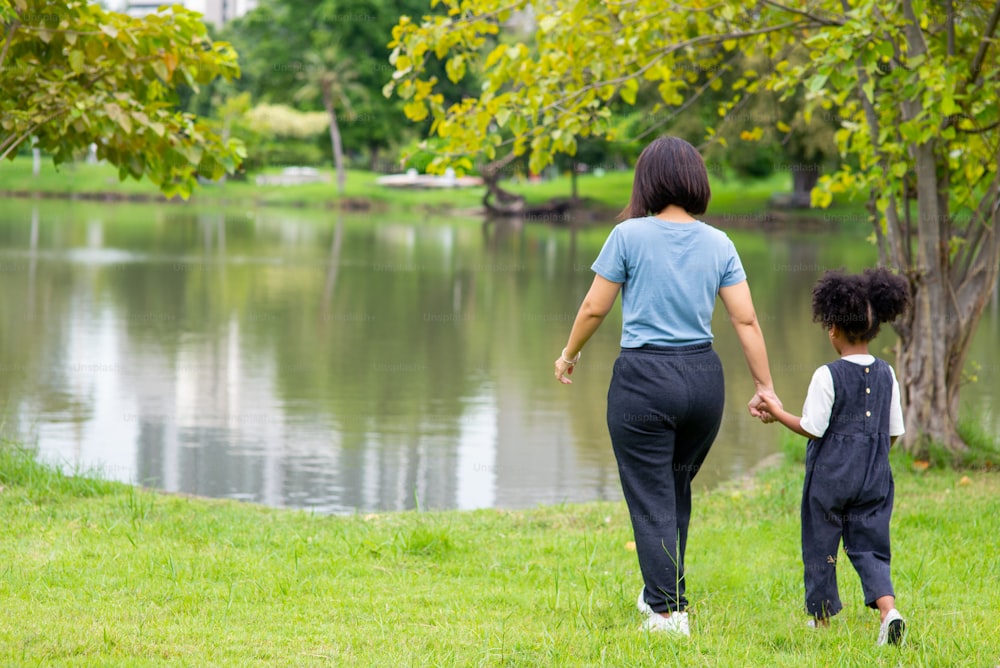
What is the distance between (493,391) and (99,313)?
7299 mm

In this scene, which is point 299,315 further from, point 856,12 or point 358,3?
point 358,3

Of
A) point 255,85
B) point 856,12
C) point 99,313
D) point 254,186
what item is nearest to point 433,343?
point 99,313

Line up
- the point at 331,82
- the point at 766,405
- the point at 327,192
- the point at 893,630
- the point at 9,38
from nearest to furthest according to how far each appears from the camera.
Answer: the point at 893,630 < the point at 766,405 < the point at 9,38 < the point at 327,192 < the point at 331,82

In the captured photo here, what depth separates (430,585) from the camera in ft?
15.7

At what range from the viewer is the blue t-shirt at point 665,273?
398cm

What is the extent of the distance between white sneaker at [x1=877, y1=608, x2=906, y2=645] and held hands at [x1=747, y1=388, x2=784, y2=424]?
2.50 feet

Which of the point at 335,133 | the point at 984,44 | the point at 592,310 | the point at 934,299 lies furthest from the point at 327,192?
the point at 592,310

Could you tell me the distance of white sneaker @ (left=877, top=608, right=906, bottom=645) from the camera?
3826 millimetres

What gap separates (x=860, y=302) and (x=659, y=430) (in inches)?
34.4

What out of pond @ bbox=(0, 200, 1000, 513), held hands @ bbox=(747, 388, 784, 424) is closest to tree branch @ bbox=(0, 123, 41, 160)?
pond @ bbox=(0, 200, 1000, 513)

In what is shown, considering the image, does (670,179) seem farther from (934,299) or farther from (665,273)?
(934,299)

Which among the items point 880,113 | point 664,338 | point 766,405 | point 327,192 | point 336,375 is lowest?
point 336,375

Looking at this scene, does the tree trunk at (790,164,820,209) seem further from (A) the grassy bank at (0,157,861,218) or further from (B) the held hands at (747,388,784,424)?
(B) the held hands at (747,388,784,424)

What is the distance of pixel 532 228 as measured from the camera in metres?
46.6
